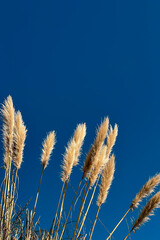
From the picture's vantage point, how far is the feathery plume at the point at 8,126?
3086 mm

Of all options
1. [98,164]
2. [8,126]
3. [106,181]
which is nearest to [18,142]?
[8,126]

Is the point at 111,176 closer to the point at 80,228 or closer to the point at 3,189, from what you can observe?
the point at 80,228

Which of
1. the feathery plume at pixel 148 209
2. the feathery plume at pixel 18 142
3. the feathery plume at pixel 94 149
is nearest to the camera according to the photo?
the feathery plume at pixel 148 209

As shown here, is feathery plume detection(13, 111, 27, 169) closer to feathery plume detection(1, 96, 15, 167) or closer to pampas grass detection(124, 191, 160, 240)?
feathery plume detection(1, 96, 15, 167)

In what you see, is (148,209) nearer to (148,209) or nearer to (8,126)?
(148,209)

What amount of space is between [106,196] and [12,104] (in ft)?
4.57

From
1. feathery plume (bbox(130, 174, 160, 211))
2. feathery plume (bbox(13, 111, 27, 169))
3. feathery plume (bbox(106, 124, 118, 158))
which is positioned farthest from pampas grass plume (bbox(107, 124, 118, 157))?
feathery plume (bbox(13, 111, 27, 169))

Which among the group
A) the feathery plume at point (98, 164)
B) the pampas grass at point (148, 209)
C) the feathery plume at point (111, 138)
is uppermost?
the feathery plume at point (111, 138)

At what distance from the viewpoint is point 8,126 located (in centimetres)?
311

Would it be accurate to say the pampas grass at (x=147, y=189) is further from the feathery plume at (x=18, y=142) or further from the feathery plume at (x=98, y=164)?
the feathery plume at (x=18, y=142)

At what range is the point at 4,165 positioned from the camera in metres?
3.18

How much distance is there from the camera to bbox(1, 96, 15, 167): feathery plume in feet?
10.1

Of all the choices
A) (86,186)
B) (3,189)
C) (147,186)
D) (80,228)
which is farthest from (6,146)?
(147,186)

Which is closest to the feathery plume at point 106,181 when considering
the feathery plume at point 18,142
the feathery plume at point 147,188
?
the feathery plume at point 147,188
